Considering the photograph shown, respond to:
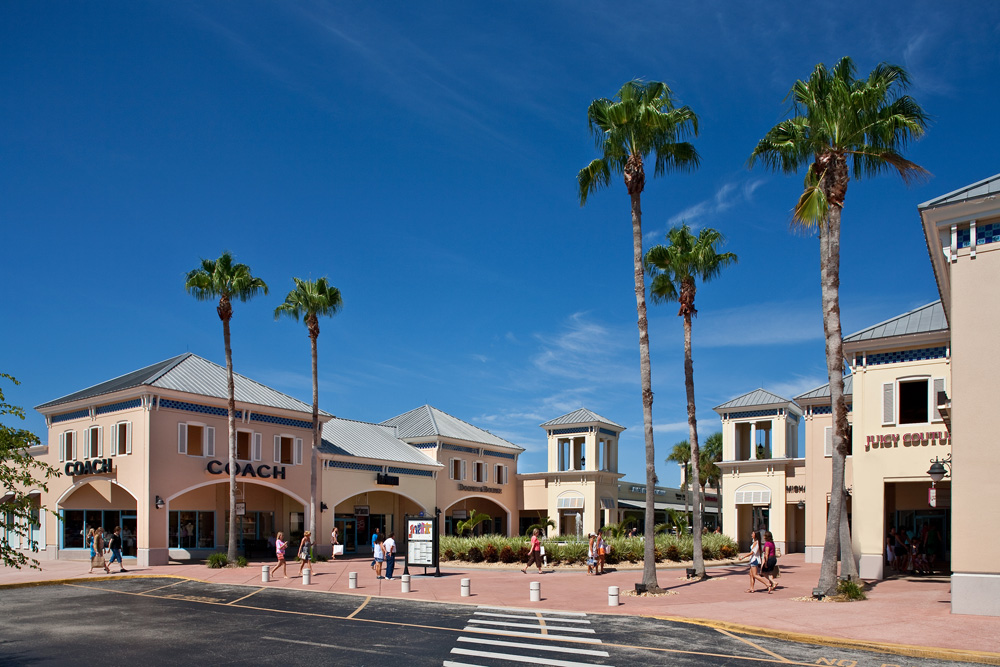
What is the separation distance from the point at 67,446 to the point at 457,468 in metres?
24.6

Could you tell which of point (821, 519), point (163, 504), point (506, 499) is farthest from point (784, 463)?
point (163, 504)

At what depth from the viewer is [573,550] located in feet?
113

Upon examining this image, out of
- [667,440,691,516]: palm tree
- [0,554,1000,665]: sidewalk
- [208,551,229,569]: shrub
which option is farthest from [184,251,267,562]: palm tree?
[667,440,691,516]: palm tree

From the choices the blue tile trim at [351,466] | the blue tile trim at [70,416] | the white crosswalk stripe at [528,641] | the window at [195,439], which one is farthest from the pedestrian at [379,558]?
the blue tile trim at [70,416]

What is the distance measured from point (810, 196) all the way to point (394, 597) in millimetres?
16402

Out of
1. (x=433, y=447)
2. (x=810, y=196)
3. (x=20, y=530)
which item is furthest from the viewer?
(x=433, y=447)

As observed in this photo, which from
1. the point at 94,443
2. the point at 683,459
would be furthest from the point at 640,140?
the point at 683,459

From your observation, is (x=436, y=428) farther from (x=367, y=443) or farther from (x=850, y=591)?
(x=850, y=591)

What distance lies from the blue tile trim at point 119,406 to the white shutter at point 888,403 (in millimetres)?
30899

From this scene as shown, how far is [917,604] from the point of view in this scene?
20.2 metres

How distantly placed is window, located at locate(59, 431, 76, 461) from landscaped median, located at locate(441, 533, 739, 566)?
19.2 meters

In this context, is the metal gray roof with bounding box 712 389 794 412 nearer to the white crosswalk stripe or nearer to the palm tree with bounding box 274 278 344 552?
the palm tree with bounding box 274 278 344 552

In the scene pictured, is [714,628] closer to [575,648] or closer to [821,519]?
[575,648]

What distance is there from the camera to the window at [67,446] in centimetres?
4062
